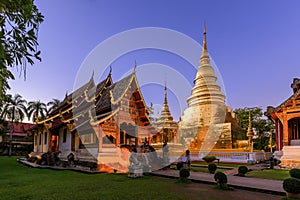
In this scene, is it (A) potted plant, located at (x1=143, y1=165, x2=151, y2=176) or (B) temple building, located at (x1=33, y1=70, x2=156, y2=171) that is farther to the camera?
(B) temple building, located at (x1=33, y1=70, x2=156, y2=171)

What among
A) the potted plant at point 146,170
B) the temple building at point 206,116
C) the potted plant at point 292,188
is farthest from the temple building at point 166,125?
the potted plant at point 292,188

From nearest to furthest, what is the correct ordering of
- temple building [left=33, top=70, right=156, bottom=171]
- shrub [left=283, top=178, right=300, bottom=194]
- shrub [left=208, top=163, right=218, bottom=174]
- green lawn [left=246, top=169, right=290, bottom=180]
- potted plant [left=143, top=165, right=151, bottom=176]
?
shrub [left=283, top=178, right=300, bottom=194] → green lawn [left=246, top=169, right=290, bottom=180] → potted plant [left=143, top=165, right=151, bottom=176] → shrub [left=208, top=163, right=218, bottom=174] → temple building [left=33, top=70, right=156, bottom=171]

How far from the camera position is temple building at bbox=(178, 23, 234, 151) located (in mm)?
24703

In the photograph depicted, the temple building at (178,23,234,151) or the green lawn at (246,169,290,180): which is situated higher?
the temple building at (178,23,234,151)

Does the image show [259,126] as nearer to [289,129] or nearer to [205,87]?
[205,87]

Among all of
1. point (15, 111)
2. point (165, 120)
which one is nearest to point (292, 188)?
point (165, 120)

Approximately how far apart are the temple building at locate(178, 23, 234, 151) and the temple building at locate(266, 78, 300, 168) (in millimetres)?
7059

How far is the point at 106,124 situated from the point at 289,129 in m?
13.5

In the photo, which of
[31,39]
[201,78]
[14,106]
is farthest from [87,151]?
[14,106]

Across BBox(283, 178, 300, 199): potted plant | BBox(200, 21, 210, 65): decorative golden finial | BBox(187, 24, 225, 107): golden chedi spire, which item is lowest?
BBox(283, 178, 300, 199): potted plant

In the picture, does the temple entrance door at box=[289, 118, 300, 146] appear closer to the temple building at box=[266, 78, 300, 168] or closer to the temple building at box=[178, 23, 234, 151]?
the temple building at box=[266, 78, 300, 168]

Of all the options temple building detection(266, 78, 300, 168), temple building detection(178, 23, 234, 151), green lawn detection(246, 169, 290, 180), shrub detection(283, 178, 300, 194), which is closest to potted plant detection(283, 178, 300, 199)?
shrub detection(283, 178, 300, 194)

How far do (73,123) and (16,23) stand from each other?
540 inches

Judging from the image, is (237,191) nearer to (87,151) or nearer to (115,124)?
(115,124)
